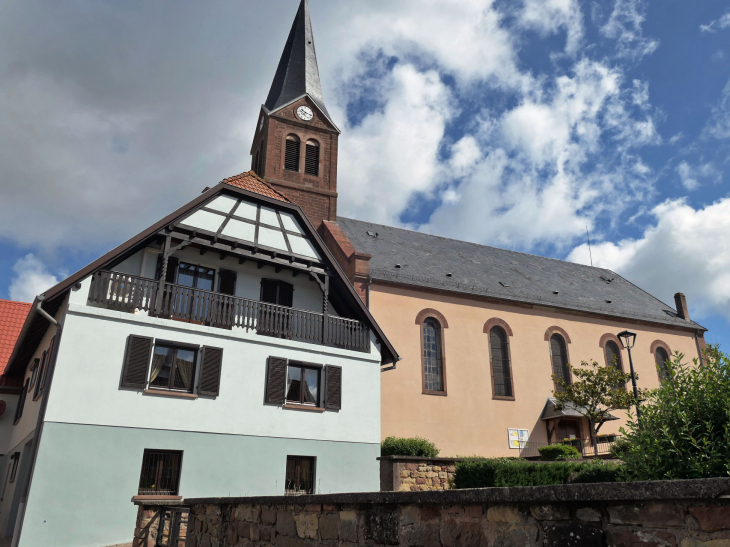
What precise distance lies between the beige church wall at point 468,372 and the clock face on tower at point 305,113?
398 inches

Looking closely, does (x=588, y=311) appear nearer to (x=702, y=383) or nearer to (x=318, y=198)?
(x=318, y=198)

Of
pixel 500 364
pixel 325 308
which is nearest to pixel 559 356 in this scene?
pixel 500 364

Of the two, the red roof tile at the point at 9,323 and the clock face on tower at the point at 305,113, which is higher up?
the clock face on tower at the point at 305,113

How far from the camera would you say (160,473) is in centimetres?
1330

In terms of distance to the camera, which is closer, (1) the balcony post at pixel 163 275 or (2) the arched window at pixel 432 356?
(1) the balcony post at pixel 163 275

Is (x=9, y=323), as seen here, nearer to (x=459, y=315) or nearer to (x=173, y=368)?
(x=173, y=368)

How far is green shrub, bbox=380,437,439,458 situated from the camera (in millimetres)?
17297

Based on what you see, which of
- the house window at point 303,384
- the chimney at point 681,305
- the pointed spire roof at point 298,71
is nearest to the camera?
the house window at point 303,384

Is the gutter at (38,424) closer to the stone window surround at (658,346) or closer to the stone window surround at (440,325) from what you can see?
the stone window surround at (440,325)

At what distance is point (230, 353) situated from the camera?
587 inches

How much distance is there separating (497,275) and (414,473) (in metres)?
14.4

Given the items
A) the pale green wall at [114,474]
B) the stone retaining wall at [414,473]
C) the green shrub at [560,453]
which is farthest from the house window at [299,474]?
the green shrub at [560,453]

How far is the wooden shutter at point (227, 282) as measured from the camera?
16.2 metres

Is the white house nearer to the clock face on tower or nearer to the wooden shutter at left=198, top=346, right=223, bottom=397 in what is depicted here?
the wooden shutter at left=198, top=346, right=223, bottom=397
